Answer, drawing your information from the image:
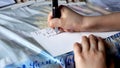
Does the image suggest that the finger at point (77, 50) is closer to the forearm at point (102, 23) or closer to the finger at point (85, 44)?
the finger at point (85, 44)

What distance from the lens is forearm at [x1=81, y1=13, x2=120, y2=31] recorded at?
2.28ft

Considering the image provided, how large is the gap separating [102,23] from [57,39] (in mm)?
174

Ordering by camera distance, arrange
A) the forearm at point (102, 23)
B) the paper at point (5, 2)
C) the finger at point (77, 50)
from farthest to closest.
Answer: the paper at point (5, 2)
the forearm at point (102, 23)
the finger at point (77, 50)

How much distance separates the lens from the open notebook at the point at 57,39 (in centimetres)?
59

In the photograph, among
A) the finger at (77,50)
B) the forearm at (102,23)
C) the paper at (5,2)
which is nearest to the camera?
the finger at (77,50)

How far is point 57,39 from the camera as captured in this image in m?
0.64

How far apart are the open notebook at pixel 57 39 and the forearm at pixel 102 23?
0.02 meters

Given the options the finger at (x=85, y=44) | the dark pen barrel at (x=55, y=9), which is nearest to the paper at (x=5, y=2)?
the dark pen barrel at (x=55, y=9)

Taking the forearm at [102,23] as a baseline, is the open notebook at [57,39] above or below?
below

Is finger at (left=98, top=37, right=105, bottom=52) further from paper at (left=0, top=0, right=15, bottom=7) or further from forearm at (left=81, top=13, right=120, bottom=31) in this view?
paper at (left=0, top=0, right=15, bottom=7)

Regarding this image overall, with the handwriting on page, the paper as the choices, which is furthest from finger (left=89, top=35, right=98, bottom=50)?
the paper

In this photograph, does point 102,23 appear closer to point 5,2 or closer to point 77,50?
point 77,50

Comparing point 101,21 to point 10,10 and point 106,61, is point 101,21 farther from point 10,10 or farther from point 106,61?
point 10,10

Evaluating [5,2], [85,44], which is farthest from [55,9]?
→ [5,2]
